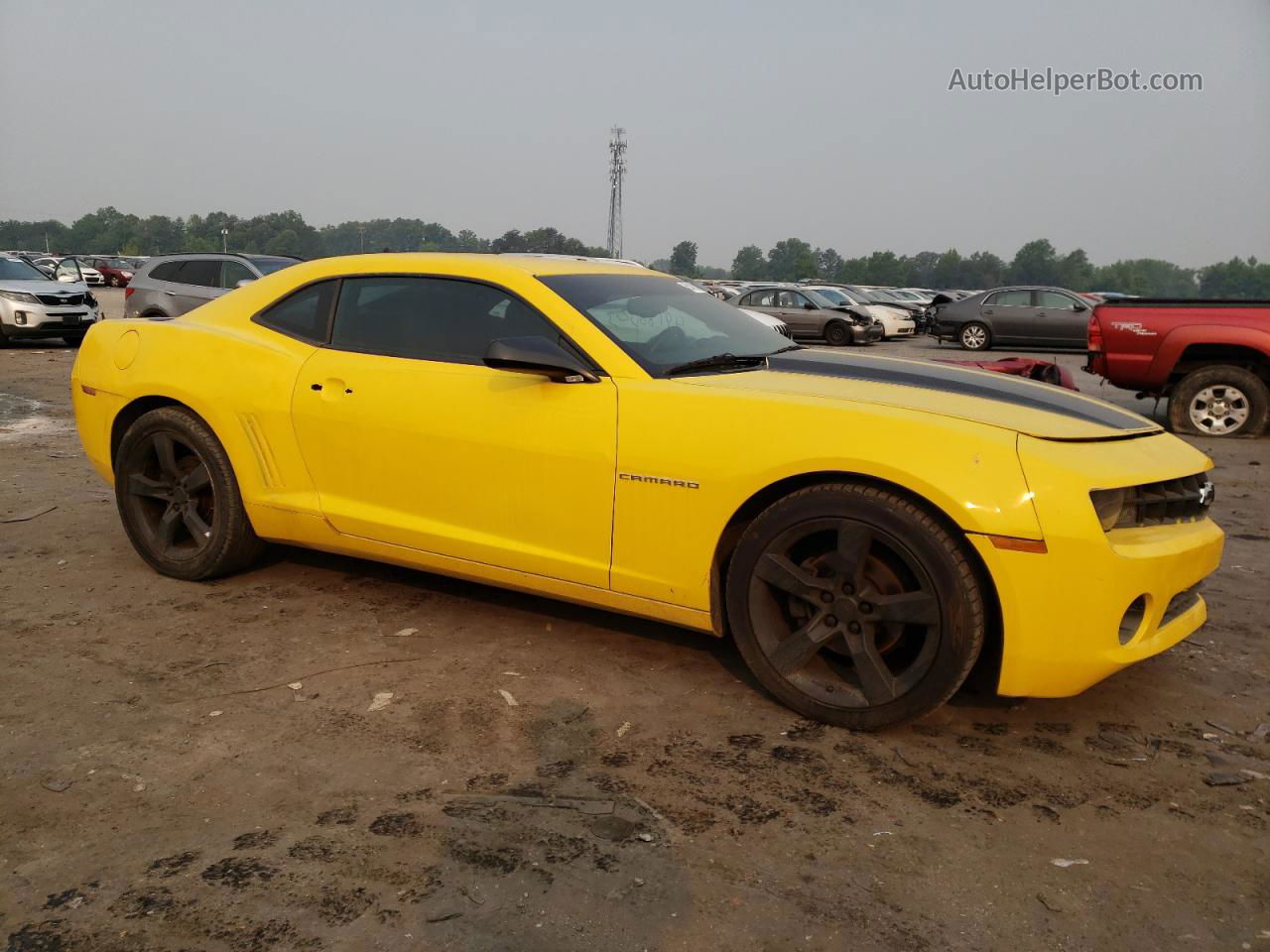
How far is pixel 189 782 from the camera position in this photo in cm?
292

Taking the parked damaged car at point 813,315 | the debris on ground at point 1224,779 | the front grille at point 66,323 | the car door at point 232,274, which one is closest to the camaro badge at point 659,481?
the debris on ground at point 1224,779

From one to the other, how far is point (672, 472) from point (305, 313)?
1.95 metres

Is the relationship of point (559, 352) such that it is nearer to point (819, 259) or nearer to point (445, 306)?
point (445, 306)

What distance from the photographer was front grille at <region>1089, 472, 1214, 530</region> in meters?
3.12

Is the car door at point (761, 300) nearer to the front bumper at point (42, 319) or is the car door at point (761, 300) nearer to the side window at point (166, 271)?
the side window at point (166, 271)

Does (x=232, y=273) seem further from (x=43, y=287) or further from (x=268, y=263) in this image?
(x=43, y=287)

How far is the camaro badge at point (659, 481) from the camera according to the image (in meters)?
3.44

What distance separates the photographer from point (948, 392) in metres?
3.57

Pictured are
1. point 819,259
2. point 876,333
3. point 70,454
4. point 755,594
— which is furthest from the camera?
point 819,259

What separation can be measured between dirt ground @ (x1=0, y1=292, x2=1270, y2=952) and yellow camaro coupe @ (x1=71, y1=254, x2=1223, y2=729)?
301 mm

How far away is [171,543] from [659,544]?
2518mm

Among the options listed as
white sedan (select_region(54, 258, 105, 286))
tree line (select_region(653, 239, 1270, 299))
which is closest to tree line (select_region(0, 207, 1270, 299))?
tree line (select_region(653, 239, 1270, 299))

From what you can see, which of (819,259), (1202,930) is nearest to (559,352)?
(1202,930)

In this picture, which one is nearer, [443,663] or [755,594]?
[755,594]
